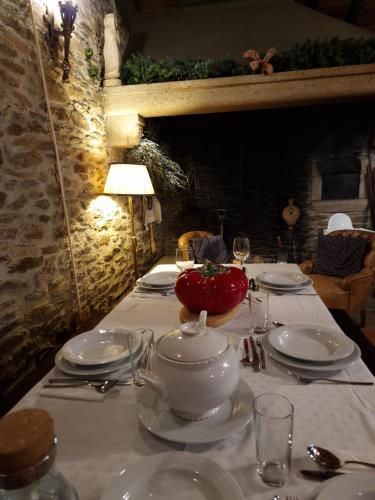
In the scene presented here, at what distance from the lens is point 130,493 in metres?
0.57

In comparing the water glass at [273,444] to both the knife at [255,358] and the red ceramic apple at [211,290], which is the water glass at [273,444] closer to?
the knife at [255,358]

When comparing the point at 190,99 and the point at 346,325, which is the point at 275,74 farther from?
the point at 346,325

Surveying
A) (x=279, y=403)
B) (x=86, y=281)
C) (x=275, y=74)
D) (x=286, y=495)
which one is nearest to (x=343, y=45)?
(x=275, y=74)

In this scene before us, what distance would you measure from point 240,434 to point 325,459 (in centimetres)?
17

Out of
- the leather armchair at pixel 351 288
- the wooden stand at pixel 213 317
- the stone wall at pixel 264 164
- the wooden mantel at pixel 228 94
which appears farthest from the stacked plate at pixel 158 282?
the stone wall at pixel 264 164

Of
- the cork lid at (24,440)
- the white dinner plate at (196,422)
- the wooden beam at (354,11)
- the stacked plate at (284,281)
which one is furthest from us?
the wooden beam at (354,11)

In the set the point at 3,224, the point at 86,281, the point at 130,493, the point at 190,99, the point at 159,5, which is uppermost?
the point at 159,5

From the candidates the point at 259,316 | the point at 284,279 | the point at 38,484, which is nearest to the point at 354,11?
the point at 284,279

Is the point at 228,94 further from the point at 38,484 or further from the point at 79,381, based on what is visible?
the point at 38,484

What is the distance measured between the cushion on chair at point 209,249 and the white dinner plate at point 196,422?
240cm

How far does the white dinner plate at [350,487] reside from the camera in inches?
21.5

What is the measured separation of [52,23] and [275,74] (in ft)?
5.93

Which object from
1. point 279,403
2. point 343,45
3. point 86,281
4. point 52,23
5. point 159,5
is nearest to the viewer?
point 279,403

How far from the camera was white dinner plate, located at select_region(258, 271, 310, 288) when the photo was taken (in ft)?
5.42
